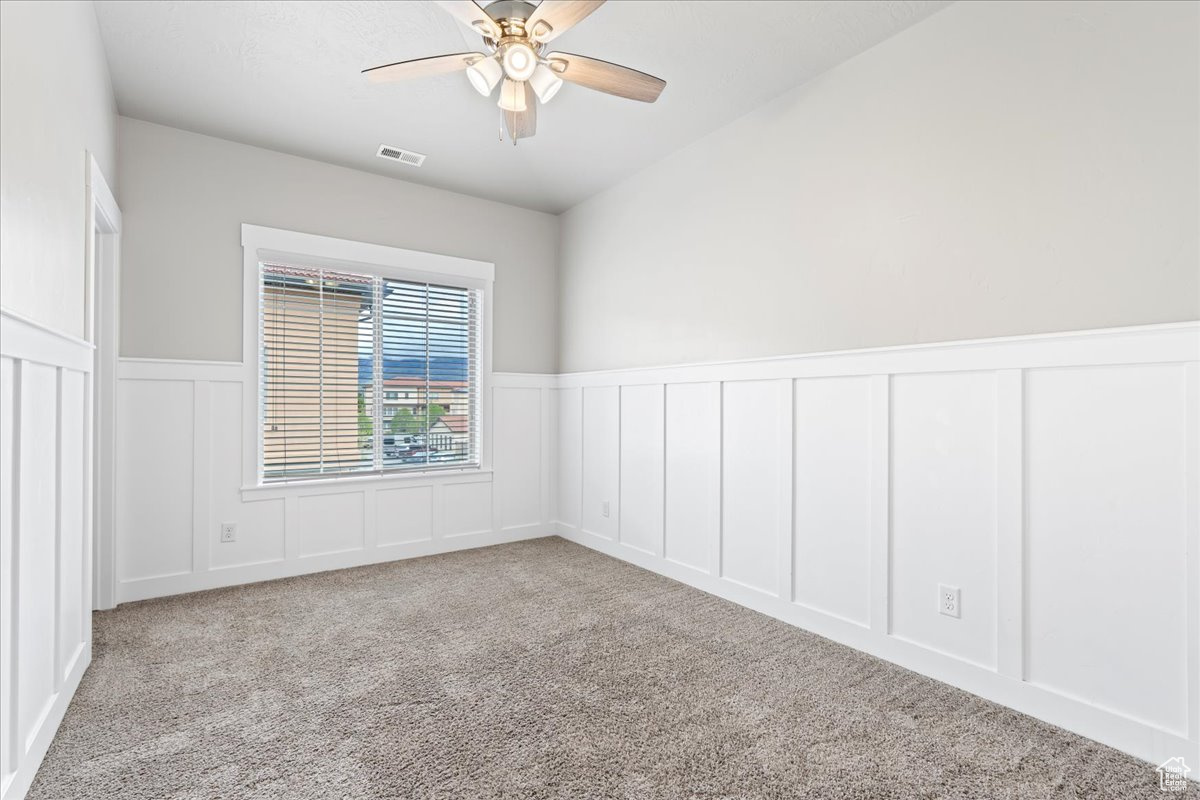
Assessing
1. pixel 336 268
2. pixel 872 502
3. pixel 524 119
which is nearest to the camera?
pixel 524 119

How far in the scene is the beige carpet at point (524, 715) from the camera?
1.66 metres

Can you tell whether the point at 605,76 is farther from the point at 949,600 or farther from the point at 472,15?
the point at 949,600

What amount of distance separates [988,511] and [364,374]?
356cm

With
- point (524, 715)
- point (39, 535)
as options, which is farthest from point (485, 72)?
point (524, 715)

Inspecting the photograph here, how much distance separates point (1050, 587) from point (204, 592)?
4.00m

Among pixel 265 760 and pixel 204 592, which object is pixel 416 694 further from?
pixel 204 592

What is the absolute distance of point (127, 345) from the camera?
3150mm

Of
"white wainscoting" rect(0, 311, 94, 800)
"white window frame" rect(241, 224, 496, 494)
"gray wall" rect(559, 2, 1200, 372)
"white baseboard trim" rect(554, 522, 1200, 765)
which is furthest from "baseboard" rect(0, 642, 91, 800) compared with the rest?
"gray wall" rect(559, 2, 1200, 372)

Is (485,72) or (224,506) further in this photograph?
(224,506)

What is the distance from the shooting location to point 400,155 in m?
3.63

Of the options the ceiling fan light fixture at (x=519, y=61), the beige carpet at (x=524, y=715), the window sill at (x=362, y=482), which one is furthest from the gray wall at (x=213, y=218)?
the ceiling fan light fixture at (x=519, y=61)

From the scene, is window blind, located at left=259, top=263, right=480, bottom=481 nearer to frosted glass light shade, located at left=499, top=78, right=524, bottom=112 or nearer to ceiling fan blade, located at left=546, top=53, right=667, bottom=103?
frosted glass light shade, located at left=499, top=78, right=524, bottom=112

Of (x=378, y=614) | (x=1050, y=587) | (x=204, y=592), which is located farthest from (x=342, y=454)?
(x=1050, y=587)

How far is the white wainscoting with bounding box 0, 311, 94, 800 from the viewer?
144 cm
